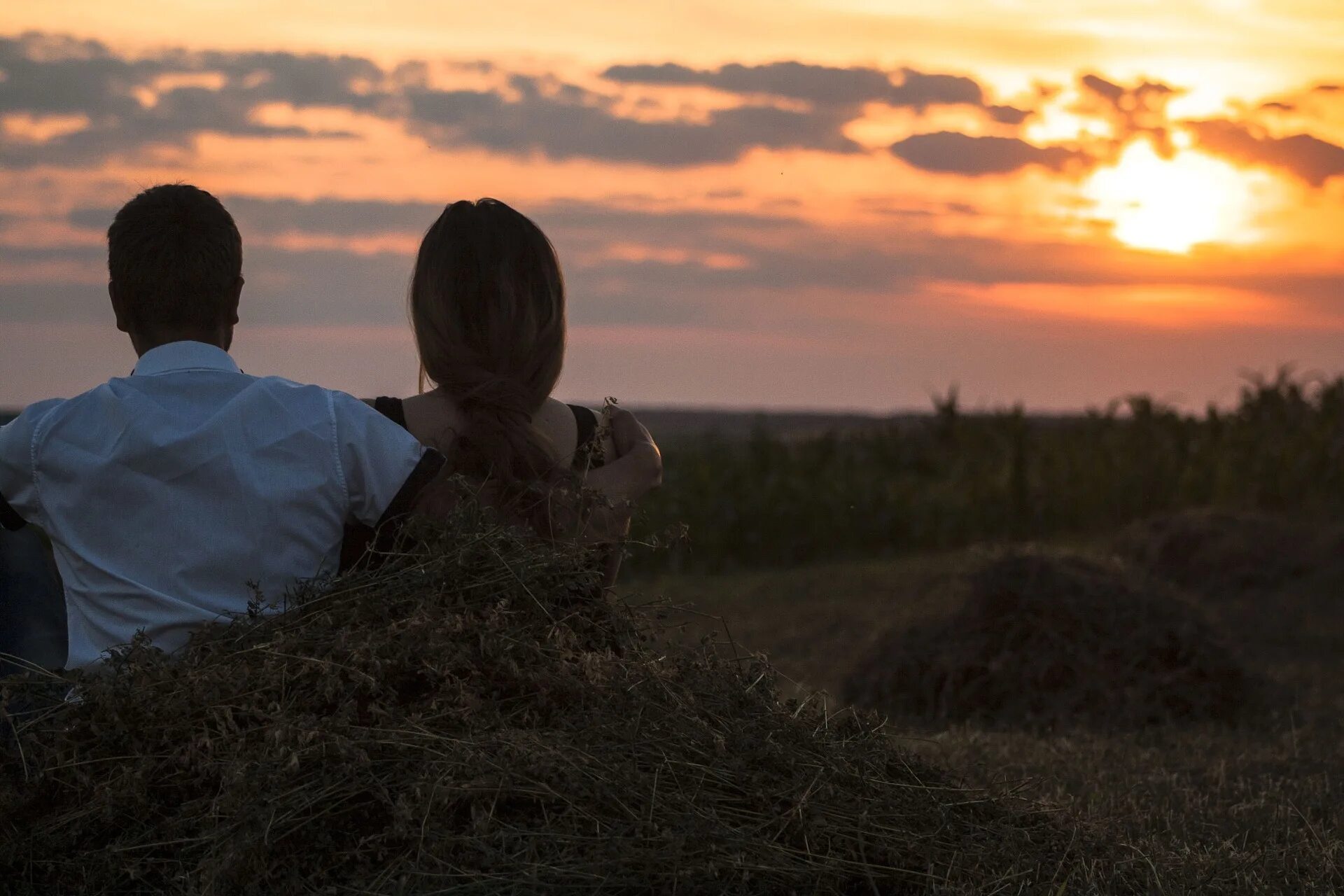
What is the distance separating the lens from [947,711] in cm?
703

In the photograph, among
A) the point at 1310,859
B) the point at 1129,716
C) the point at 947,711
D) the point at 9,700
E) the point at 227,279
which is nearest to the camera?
the point at 9,700

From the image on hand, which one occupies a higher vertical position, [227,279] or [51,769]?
[227,279]

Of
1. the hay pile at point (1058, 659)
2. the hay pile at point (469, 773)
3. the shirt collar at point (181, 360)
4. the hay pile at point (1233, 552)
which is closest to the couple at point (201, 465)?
the shirt collar at point (181, 360)

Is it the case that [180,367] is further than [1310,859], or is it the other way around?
[1310,859]

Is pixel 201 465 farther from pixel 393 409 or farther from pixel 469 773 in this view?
pixel 469 773

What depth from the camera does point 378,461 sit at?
8.91 ft

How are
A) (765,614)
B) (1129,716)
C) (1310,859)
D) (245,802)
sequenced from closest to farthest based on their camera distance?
1. (245,802)
2. (1310,859)
3. (1129,716)
4. (765,614)

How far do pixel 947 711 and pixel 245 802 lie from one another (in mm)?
5293

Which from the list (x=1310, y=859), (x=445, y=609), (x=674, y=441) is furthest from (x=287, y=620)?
(x=674, y=441)

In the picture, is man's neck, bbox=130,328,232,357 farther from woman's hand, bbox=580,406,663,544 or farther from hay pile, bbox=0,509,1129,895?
woman's hand, bbox=580,406,663,544

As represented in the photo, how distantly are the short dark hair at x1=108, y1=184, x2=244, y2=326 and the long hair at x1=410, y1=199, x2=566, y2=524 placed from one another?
1.60 feet

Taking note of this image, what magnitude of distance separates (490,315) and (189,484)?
2.66 feet

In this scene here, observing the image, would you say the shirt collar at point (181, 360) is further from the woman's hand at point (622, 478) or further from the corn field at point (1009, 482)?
the corn field at point (1009, 482)

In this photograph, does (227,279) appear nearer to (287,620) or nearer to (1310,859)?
(287,620)
